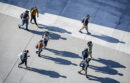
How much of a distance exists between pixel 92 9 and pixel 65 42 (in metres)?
4.43

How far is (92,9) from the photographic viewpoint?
18203 mm

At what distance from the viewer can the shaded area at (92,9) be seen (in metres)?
17.6

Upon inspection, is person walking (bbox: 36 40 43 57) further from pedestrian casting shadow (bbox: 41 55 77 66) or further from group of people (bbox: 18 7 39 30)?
group of people (bbox: 18 7 39 30)

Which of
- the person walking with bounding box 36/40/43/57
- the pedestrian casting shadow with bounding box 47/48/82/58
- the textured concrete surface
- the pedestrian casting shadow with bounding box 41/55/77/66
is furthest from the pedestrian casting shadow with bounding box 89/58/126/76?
the person walking with bounding box 36/40/43/57

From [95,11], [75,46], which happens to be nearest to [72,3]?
[95,11]

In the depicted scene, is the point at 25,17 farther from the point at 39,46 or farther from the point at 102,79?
the point at 102,79

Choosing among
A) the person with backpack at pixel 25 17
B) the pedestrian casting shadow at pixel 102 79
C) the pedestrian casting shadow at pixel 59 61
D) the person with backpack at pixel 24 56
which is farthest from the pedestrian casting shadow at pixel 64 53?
the person with backpack at pixel 25 17

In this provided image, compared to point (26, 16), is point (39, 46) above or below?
below

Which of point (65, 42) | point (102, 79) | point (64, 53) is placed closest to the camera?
point (102, 79)

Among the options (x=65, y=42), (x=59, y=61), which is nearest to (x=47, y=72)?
(x=59, y=61)

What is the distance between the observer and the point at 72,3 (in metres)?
18.4

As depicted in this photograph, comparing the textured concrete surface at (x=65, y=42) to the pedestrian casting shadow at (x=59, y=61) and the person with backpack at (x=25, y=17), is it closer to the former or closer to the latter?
the pedestrian casting shadow at (x=59, y=61)

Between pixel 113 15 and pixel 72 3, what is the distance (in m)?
3.66

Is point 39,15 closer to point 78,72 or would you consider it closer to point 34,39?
point 34,39
